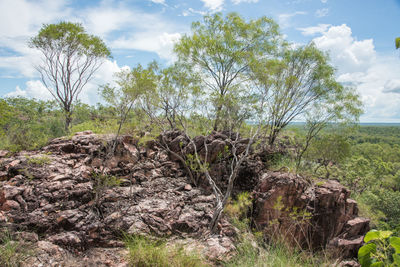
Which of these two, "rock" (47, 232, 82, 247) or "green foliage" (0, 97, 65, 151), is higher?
"green foliage" (0, 97, 65, 151)

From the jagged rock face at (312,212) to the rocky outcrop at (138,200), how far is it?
3 cm

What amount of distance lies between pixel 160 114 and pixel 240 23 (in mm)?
7115

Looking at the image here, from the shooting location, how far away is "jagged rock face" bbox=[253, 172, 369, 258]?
7.64 m

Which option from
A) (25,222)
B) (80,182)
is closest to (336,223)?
(80,182)

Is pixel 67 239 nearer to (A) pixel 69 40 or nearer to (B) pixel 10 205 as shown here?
(B) pixel 10 205

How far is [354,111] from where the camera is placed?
12.4 m

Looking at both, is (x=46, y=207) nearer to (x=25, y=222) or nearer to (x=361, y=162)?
(x=25, y=222)

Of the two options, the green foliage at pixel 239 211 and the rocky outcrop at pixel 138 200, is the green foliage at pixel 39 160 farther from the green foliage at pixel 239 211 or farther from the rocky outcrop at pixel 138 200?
the green foliage at pixel 239 211

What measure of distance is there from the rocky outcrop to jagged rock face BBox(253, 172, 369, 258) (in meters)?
0.03

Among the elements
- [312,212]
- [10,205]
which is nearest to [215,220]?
[312,212]

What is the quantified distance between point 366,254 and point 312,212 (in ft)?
23.3

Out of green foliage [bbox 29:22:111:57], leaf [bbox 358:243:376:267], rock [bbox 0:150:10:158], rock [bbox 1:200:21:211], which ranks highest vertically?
green foliage [bbox 29:22:111:57]

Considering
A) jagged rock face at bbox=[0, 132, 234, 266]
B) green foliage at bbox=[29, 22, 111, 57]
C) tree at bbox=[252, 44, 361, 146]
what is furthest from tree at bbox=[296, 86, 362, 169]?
green foliage at bbox=[29, 22, 111, 57]

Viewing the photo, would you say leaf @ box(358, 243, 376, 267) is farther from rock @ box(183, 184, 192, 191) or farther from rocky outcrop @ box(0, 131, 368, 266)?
rock @ box(183, 184, 192, 191)
